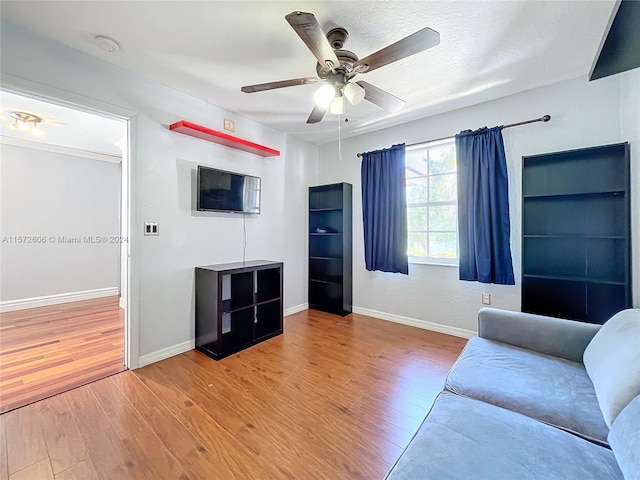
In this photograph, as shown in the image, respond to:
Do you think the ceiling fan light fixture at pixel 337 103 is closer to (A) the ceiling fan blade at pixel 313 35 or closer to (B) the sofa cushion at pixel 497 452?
(A) the ceiling fan blade at pixel 313 35

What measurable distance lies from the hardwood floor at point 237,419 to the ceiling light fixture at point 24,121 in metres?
3.17

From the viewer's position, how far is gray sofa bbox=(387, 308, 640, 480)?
855 millimetres

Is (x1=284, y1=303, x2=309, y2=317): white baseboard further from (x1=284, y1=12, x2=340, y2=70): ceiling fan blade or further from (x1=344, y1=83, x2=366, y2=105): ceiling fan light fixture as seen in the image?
(x1=284, y1=12, x2=340, y2=70): ceiling fan blade

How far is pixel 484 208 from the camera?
9.16ft

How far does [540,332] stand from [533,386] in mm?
544

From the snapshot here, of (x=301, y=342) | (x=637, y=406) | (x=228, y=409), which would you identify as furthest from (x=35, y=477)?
(x=637, y=406)

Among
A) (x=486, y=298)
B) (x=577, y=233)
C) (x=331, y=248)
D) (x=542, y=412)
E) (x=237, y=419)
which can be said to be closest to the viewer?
(x=542, y=412)

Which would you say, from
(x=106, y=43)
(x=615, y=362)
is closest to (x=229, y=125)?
(x=106, y=43)

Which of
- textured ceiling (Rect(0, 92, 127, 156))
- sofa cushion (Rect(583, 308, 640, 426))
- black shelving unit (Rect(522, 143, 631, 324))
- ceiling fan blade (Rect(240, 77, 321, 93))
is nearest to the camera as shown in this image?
sofa cushion (Rect(583, 308, 640, 426))

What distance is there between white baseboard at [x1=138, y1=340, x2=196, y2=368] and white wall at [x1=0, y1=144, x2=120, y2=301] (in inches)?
123

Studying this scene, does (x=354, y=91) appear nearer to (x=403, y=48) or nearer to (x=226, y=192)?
(x=403, y=48)

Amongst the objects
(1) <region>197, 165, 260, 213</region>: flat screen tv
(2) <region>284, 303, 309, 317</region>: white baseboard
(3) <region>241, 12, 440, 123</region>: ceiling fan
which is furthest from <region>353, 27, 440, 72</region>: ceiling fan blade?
(2) <region>284, 303, 309, 317</region>: white baseboard

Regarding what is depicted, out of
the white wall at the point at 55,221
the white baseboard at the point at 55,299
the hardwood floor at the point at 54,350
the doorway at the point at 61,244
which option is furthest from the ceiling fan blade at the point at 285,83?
the white baseboard at the point at 55,299

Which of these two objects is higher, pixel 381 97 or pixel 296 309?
pixel 381 97
